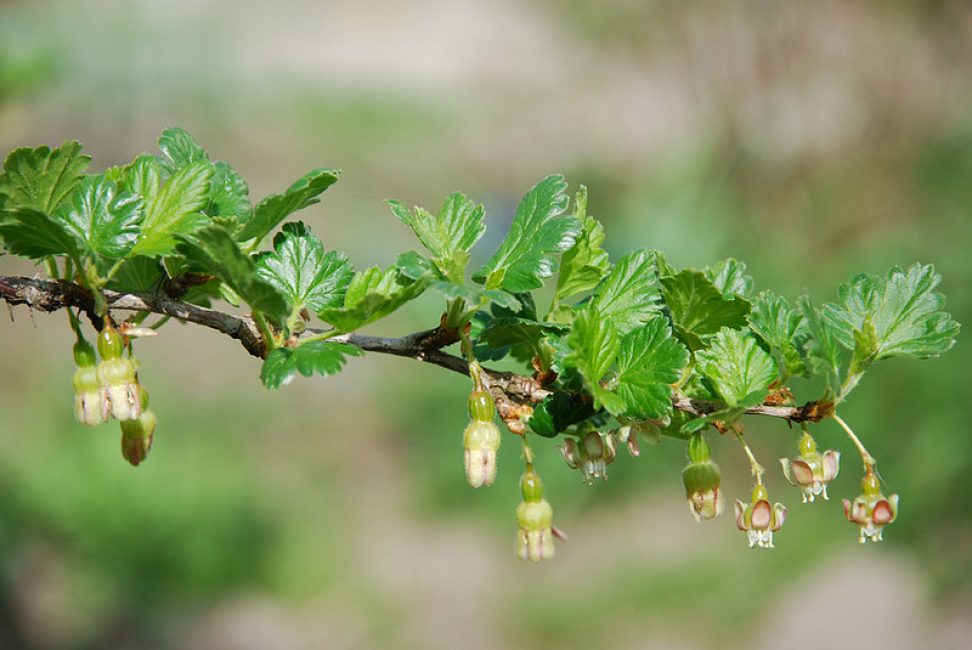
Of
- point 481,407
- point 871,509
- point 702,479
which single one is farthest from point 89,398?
point 871,509

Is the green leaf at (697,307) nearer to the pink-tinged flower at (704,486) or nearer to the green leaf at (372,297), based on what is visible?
the pink-tinged flower at (704,486)

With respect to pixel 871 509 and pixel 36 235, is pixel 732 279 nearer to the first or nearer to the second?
pixel 871 509

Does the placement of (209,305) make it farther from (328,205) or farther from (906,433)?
(328,205)

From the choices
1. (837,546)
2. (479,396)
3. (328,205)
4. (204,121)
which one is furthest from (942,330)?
(204,121)

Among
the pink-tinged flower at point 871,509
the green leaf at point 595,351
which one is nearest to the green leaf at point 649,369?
the green leaf at point 595,351

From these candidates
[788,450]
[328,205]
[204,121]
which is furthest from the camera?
[204,121]

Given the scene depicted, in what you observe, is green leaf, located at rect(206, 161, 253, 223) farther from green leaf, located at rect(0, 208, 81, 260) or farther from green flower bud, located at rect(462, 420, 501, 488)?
green flower bud, located at rect(462, 420, 501, 488)
